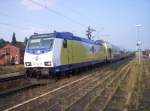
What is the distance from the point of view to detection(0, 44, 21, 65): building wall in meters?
75.9

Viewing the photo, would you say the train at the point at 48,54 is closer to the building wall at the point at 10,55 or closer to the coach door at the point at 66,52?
the coach door at the point at 66,52

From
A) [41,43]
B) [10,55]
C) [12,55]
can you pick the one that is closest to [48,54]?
[41,43]

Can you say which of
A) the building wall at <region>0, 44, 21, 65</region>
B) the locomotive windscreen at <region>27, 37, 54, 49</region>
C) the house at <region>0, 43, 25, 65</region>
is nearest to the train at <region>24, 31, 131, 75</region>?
the locomotive windscreen at <region>27, 37, 54, 49</region>

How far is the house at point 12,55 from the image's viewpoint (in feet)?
249

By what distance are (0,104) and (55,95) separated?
2813 millimetres

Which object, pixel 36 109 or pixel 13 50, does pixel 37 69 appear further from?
pixel 13 50

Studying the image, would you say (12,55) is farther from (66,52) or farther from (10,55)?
(66,52)

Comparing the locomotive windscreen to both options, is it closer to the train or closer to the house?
the train

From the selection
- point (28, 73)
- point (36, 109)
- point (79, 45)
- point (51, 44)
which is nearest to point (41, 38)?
point (51, 44)

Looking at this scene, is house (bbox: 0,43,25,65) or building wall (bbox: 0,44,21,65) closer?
house (bbox: 0,43,25,65)

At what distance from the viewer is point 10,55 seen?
77.8m

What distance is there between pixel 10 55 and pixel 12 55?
772mm

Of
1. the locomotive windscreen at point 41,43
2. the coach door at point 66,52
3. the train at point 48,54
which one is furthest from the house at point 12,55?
the locomotive windscreen at point 41,43

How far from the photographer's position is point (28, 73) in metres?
19.5
